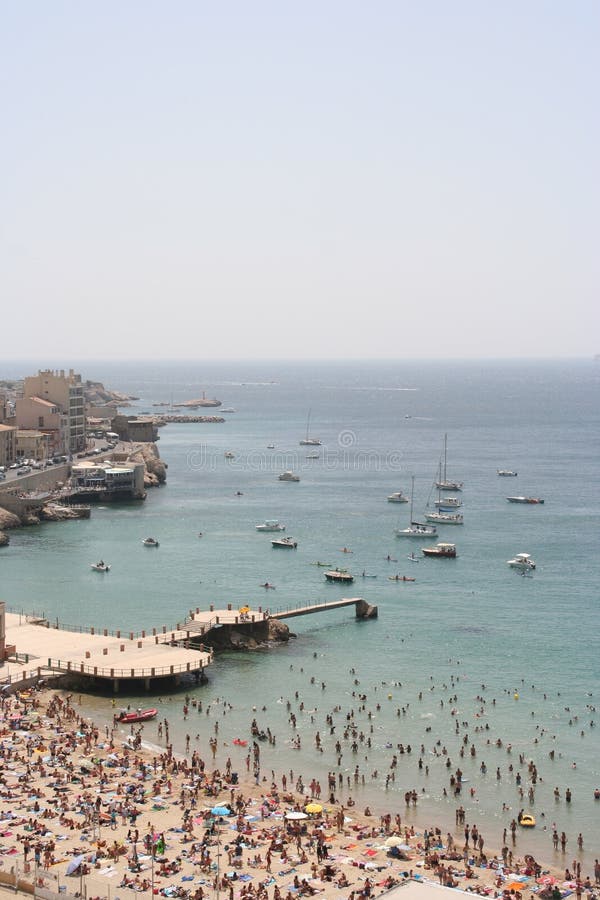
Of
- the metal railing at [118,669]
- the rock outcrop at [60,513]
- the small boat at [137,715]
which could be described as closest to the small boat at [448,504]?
the rock outcrop at [60,513]

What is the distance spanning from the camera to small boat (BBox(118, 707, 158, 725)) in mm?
56219

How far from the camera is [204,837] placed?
4166cm

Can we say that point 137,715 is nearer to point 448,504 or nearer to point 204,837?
point 204,837

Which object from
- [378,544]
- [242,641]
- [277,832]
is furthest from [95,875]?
[378,544]

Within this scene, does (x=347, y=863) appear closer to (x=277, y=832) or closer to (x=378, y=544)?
(x=277, y=832)

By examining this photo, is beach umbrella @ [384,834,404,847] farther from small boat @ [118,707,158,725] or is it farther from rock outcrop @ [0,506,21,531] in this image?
rock outcrop @ [0,506,21,531]

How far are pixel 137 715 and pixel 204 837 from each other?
15.6 m

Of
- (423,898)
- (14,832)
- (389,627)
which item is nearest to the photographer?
(423,898)

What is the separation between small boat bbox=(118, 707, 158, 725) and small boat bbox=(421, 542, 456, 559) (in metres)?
44.2

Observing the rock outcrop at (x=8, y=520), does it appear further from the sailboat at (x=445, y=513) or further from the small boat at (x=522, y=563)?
the small boat at (x=522, y=563)

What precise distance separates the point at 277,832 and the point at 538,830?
1016 cm

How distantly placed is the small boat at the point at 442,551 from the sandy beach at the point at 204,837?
157ft

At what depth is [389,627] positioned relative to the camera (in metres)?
73.8

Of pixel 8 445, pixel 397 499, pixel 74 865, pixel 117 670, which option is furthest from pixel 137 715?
pixel 8 445
